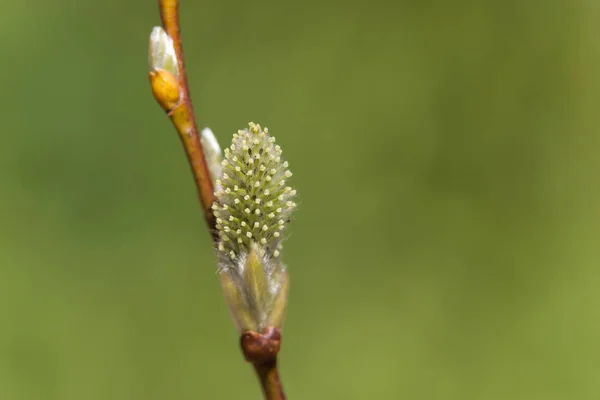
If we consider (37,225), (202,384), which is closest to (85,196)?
(37,225)

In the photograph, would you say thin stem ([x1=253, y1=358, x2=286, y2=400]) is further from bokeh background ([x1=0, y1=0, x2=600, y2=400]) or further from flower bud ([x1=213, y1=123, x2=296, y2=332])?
bokeh background ([x1=0, y1=0, x2=600, y2=400])

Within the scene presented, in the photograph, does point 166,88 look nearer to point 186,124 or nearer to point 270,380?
point 186,124

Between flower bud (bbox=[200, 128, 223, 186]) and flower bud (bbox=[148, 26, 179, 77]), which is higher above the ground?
flower bud (bbox=[148, 26, 179, 77])

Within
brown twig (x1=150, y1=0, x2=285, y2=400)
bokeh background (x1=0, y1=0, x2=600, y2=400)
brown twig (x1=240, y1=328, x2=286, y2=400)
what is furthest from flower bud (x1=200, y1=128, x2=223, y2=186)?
bokeh background (x1=0, y1=0, x2=600, y2=400)

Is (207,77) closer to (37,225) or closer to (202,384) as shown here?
(37,225)

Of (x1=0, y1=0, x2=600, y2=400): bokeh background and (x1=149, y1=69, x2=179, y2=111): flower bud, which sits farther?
(x1=0, y1=0, x2=600, y2=400): bokeh background

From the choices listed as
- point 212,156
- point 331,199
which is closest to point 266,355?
point 212,156
